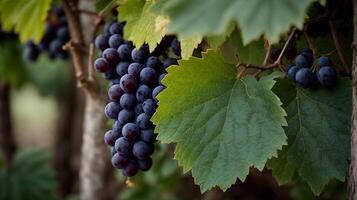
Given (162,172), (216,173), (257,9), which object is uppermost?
(257,9)

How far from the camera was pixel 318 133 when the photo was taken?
1344 millimetres

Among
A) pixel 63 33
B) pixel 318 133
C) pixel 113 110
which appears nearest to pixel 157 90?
pixel 113 110

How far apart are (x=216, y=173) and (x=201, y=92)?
18cm

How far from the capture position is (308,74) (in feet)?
4.39

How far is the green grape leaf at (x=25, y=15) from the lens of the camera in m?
1.72

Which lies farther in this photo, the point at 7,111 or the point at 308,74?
the point at 7,111

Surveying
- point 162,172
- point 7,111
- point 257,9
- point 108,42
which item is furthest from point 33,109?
point 257,9

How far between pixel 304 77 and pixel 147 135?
39 centimetres

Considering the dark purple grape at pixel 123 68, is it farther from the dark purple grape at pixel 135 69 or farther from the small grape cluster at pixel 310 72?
the small grape cluster at pixel 310 72

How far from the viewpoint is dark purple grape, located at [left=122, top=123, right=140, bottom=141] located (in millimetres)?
1379

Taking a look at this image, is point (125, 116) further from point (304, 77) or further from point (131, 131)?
point (304, 77)

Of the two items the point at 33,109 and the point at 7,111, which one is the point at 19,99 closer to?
the point at 33,109

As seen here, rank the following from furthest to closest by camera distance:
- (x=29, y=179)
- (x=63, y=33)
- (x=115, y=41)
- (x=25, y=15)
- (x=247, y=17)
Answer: (x=29, y=179), (x=63, y=33), (x=25, y=15), (x=115, y=41), (x=247, y=17)

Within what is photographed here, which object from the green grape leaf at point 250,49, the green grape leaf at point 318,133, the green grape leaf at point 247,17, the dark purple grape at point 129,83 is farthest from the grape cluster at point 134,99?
the green grape leaf at point 247,17
